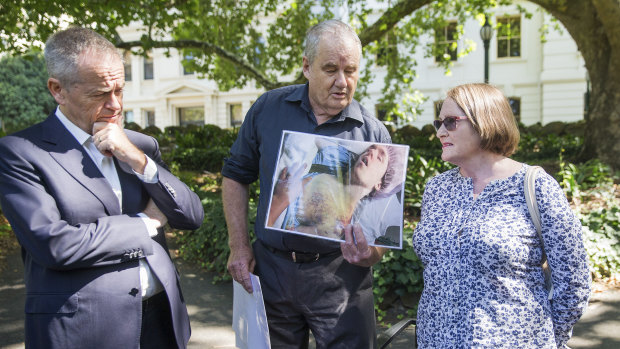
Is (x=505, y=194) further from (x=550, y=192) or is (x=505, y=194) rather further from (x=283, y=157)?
(x=283, y=157)

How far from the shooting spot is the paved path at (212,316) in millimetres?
4320

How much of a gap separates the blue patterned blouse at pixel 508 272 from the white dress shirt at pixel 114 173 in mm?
1240

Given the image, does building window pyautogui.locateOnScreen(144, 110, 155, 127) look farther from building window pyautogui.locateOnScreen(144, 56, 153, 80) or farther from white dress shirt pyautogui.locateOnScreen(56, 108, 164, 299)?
white dress shirt pyautogui.locateOnScreen(56, 108, 164, 299)

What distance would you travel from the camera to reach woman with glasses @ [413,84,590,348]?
2.00 meters

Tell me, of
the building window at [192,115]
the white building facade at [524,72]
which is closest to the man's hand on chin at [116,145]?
the white building facade at [524,72]

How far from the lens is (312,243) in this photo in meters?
2.38

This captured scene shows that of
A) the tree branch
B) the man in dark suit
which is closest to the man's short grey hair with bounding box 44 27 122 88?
the man in dark suit

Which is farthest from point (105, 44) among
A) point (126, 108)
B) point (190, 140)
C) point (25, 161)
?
point (126, 108)

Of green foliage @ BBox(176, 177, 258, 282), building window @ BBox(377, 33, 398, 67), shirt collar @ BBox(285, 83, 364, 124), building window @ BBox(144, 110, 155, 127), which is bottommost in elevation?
green foliage @ BBox(176, 177, 258, 282)

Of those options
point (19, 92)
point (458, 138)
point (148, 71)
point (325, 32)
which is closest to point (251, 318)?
point (458, 138)

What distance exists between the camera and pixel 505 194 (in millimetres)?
2094

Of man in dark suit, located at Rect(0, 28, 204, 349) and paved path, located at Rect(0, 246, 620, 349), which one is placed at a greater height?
man in dark suit, located at Rect(0, 28, 204, 349)

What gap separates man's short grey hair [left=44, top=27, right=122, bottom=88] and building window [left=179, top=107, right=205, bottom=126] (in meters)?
36.2

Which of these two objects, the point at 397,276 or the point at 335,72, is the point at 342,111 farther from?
the point at 397,276
